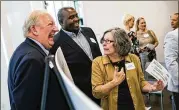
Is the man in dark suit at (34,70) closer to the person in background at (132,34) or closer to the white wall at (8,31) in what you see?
the person in background at (132,34)

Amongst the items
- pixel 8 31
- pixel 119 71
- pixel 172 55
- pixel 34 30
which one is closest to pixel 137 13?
pixel 172 55

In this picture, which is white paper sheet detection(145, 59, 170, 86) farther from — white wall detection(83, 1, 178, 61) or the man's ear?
the man's ear

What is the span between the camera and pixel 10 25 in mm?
2400

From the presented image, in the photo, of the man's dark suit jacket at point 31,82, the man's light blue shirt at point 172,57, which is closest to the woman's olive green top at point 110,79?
the man's light blue shirt at point 172,57

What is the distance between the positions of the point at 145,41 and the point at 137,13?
0.25 metres

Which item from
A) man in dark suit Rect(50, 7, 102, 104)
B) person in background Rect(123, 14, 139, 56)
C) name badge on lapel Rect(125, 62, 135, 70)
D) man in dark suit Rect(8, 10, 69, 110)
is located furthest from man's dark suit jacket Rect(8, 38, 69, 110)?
person in background Rect(123, 14, 139, 56)

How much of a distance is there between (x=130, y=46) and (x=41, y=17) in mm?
719

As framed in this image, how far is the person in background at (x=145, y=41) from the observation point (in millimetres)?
1692

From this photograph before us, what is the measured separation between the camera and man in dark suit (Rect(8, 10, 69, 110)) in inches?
40.1

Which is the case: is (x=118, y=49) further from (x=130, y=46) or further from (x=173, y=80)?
(x=173, y=80)

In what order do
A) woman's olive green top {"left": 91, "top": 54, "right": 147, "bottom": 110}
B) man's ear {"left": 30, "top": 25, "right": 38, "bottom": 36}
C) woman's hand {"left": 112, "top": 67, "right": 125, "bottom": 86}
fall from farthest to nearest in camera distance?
woman's olive green top {"left": 91, "top": 54, "right": 147, "bottom": 110} < woman's hand {"left": 112, "top": 67, "right": 125, "bottom": 86} < man's ear {"left": 30, "top": 25, "right": 38, "bottom": 36}

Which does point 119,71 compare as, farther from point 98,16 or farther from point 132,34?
point 98,16

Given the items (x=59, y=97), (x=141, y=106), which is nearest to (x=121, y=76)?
(x=141, y=106)

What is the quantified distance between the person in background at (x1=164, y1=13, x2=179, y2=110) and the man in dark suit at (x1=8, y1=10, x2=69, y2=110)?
0.85 metres
